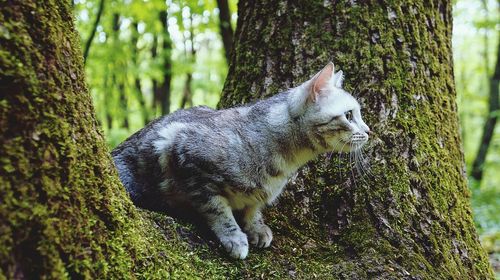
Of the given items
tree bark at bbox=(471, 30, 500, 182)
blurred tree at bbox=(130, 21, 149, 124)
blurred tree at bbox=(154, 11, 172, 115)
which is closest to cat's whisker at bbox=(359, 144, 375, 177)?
blurred tree at bbox=(154, 11, 172, 115)

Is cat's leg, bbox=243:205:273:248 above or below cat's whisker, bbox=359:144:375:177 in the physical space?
below

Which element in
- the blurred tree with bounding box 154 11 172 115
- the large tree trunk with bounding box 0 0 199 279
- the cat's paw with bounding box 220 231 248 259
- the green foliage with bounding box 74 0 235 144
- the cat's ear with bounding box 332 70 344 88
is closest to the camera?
the large tree trunk with bounding box 0 0 199 279

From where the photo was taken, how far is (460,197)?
2.98 meters

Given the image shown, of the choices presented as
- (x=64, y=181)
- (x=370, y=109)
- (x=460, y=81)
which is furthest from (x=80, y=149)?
(x=460, y=81)

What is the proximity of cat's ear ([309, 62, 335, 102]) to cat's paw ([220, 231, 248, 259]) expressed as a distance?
84cm

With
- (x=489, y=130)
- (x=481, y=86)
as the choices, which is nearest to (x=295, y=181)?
(x=489, y=130)

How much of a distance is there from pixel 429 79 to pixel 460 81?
20007mm

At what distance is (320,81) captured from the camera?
2.51 metres

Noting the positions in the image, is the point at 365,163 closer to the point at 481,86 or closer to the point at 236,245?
the point at 236,245

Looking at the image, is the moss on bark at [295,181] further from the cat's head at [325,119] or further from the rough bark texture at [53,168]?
the cat's head at [325,119]

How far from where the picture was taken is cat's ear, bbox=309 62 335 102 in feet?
8.04

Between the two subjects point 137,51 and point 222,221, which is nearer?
point 222,221

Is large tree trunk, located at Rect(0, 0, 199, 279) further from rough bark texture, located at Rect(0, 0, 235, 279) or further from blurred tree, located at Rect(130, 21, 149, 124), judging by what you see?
blurred tree, located at Rect(130, 21, 149, 124)

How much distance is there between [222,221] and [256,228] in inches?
8.9
